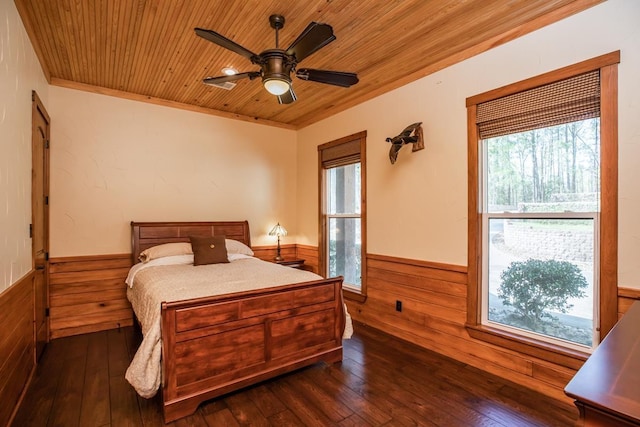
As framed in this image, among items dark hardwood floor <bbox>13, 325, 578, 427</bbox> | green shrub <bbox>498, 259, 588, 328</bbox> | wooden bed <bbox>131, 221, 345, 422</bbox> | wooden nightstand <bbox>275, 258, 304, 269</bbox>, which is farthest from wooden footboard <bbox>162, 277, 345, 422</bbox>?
wooden nightstand <bbox>275, 258, 304, 269</bbox>

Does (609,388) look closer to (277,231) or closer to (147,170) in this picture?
(277,231)

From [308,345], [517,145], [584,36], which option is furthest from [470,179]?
[308,345]

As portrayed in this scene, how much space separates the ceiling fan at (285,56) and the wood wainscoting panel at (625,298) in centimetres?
224

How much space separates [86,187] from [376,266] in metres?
3.41

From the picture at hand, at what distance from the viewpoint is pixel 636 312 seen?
1.61 meters

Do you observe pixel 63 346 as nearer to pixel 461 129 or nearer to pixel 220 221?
pixel 220 221

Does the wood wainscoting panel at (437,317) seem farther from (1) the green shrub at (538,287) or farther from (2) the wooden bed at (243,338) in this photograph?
(2) the wooden bed at (243,338)

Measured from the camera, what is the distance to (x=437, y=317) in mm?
3031

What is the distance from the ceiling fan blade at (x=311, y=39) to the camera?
187 centimetres

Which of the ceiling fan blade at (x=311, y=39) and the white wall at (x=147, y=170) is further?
the white wall at (x=147, y=170)

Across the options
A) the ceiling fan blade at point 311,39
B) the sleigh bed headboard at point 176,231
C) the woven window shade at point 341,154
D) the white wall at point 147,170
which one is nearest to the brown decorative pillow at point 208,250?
the sleigh bed headboard at point 176,231

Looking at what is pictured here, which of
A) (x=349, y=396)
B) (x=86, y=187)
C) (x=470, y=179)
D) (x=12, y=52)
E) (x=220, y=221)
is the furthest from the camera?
(x=220, y=221)

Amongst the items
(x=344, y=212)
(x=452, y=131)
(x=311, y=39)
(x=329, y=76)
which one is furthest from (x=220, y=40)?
(x=344, y=212)

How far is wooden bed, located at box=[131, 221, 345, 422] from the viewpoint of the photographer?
2072mm
